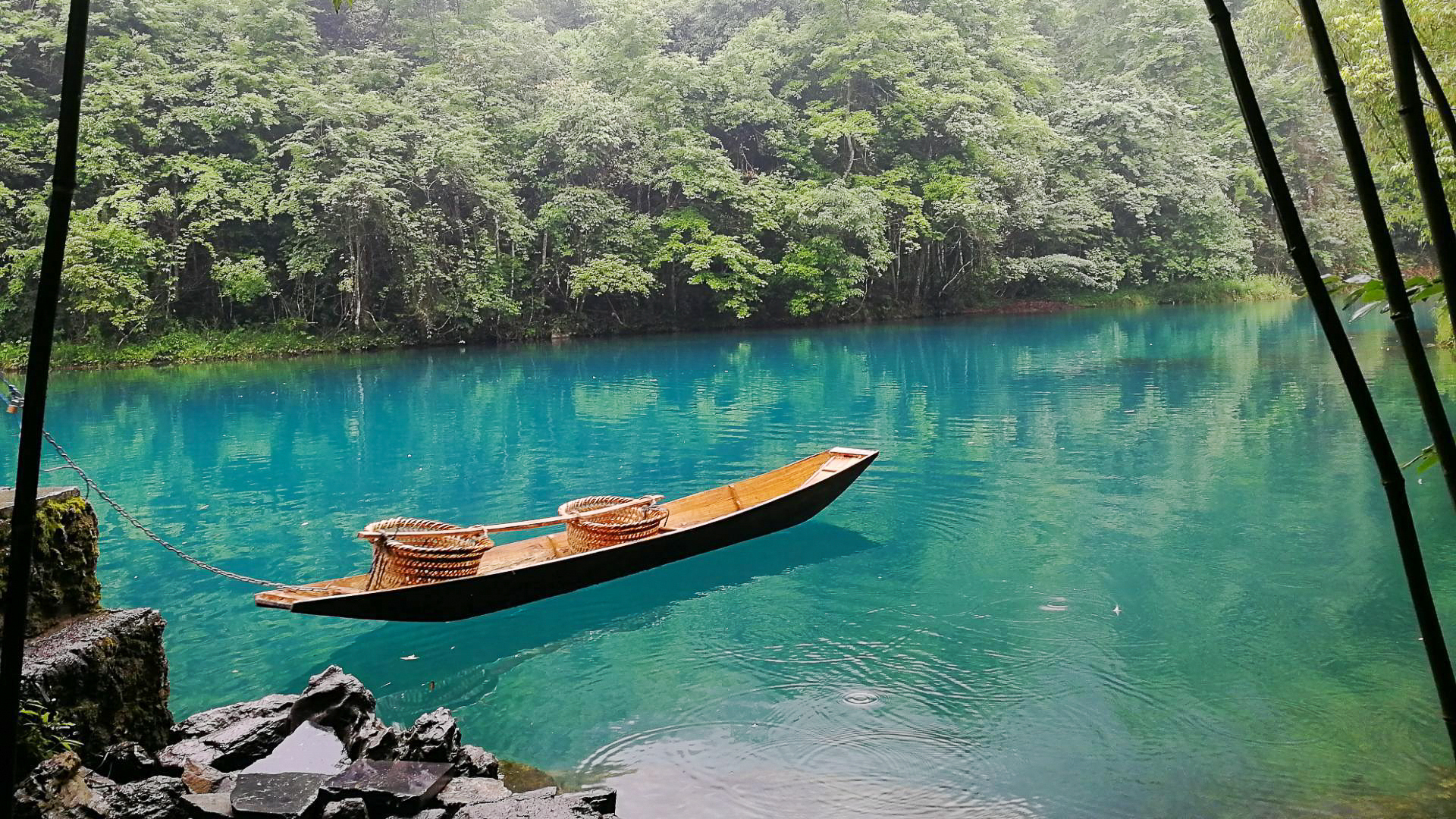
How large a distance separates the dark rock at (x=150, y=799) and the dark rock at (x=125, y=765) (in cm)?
23

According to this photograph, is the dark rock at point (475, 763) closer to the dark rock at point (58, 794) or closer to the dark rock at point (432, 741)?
the dark rock at point (432, 741)

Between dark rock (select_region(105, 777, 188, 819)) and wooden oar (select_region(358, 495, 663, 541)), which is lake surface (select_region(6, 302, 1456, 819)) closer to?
wooden oar (select_region(358, 495, 663, 541))

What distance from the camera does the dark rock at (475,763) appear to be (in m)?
3.72

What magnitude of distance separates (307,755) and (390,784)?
735 millimetres

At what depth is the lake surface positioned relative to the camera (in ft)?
13.7

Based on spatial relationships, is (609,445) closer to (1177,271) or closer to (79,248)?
(79,248)

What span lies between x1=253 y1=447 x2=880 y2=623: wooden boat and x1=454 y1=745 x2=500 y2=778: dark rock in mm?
1609

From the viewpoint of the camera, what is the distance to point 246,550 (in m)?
7.75

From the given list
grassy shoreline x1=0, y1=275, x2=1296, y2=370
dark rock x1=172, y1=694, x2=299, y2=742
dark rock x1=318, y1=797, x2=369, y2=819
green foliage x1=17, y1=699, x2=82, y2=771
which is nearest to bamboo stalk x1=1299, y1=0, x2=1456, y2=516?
dark rock x1=318, y1=797, x2=369, y2=819

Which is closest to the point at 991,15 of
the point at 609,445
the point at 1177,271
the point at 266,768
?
the point at 1177,271

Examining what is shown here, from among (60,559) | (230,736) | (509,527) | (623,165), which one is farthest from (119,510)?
(623,165)

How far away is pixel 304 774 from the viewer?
3414 mm

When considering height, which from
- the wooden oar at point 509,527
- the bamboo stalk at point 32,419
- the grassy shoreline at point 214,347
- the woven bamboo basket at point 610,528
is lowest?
the woven bamboo basket at point 610,528

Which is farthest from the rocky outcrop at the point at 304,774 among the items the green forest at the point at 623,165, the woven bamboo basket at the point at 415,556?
the green forest at the point at 623,165
